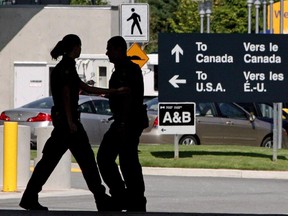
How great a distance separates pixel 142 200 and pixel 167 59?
9.81 m

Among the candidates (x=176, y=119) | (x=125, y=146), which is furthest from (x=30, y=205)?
(x=176, y=119)

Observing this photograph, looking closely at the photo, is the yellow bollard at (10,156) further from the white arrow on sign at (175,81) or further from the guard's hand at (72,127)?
the white arrow on sign at (175,81)

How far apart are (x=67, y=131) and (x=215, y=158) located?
11.2 m

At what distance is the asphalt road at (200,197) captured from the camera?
46.5ft

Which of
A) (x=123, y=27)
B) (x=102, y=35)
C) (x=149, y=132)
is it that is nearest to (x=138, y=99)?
(x=123, y=27)

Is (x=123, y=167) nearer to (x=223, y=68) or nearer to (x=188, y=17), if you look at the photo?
(x=223, y=68)

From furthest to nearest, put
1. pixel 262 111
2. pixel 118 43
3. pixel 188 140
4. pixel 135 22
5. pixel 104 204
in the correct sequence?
pixel 262 111 < pixel 188 140 < pixel 135 22 < pixel 118 43 < pixel 104 204

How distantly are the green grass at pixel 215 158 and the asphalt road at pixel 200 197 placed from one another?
0.79 m

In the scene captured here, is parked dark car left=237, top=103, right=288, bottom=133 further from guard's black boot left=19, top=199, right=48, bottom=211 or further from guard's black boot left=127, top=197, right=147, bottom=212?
guard's black boot left=19, top=199, right=48, bottom=211

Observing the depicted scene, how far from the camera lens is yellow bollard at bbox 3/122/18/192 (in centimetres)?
1527

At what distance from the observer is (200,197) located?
52.9ft

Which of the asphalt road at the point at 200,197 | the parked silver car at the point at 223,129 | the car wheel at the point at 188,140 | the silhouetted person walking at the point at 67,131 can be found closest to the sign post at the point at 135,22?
the asphalt road at the point at 200,197


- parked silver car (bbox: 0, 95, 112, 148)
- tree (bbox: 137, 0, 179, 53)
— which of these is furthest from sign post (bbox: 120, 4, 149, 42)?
tree (bbox: 137, 0, 179, 53)

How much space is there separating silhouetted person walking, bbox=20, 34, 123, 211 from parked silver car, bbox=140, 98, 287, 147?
661 inches
